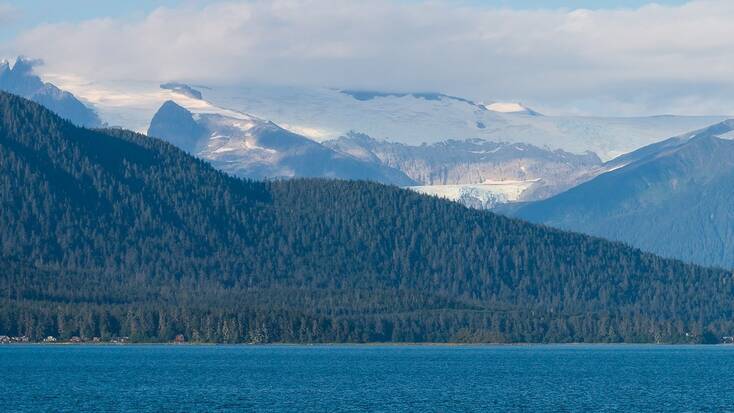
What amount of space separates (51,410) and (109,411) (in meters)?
6.69

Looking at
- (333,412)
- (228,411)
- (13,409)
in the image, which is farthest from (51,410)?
(333,412)

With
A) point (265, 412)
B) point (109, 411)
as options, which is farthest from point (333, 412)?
point (109, 411)

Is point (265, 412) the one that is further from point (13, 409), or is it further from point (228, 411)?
point (13, 409)

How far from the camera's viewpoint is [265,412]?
19925 centimetres

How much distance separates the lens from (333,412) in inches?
7869

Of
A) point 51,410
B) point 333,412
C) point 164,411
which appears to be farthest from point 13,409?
point 333,412

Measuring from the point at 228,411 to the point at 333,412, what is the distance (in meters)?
12.2

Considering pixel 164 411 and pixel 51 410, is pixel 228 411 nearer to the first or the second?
pixel 164 411

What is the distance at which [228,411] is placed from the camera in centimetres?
19962

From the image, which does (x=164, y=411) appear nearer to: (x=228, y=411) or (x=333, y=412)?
(x=228, y=411)

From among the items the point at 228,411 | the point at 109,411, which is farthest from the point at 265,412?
the point at 109,411

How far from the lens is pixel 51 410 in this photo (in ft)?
653

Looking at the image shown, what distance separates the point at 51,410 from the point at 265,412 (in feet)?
81.1

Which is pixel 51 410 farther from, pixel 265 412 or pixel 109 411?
pixel 265 412
